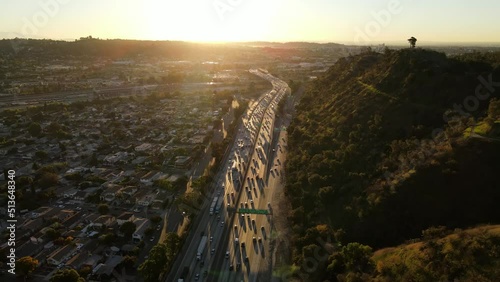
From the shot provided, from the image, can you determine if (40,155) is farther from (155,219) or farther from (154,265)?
(154,265)

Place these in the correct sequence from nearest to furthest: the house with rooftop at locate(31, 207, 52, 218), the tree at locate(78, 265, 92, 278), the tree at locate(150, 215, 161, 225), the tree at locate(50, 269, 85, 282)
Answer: the tree at locate(50, 269, 85, 282)
the tree at locate(78, 265, 92, 278)
the tree at locate(150, 215, 161, 225)
the house with rooftop at locate(31, 207, 52, 218)

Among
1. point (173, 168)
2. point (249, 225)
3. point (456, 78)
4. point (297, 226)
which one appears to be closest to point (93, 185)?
point (173, 168)

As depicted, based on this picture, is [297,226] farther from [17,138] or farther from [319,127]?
[17,138]

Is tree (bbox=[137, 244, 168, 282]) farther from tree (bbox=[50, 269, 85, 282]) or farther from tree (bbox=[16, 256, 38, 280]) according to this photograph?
tree (bbox=[16, 256, 38, 280])

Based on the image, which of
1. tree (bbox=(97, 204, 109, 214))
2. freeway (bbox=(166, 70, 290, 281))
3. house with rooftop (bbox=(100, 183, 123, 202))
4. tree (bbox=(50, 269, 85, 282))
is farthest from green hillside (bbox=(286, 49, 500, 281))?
house with rooftop (bbox=(100, 183, 123, 202))

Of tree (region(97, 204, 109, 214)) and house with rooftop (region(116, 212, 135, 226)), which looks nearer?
house with rooftop (region(116, 212, 135, 226))

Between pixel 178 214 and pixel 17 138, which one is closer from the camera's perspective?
pixel 178 214
